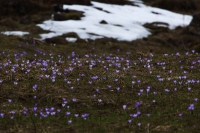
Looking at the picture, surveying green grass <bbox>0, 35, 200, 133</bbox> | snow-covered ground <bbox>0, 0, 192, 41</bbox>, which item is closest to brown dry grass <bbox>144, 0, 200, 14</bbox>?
snow-covered ground <bbox>0, 0, 192, 41</bbox>

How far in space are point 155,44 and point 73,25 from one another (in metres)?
6.83

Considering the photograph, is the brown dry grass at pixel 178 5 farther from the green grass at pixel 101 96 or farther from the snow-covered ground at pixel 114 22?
the green grass at pixel 101 96

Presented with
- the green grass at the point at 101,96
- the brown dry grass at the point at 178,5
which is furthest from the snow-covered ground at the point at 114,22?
the green grass at the point at 101,96

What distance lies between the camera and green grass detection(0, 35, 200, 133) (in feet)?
22.1

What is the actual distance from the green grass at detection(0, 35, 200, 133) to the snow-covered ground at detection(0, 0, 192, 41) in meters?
12.2

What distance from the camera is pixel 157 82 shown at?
32.7 ft

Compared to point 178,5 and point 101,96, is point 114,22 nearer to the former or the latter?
point 178,5

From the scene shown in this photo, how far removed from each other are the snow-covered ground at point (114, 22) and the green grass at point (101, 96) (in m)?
12.2

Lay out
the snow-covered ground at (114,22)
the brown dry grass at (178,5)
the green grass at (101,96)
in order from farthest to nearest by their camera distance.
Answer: the brown dry grass at (178,5), the snow-covered ground at (114,22), the green grass at (101,96)

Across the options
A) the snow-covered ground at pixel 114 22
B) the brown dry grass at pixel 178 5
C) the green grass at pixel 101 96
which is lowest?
the brown dry grass at pixel 178 5

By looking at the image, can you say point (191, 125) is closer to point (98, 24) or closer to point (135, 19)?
point (98, 24)

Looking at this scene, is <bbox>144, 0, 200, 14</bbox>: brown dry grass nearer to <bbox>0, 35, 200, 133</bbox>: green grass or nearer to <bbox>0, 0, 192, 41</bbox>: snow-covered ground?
<bbox>0, 0, 192, 41</bbox>: snow-covered ground

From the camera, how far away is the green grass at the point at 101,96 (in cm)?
673

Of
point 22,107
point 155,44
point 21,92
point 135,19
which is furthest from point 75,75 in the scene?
point 135,19
